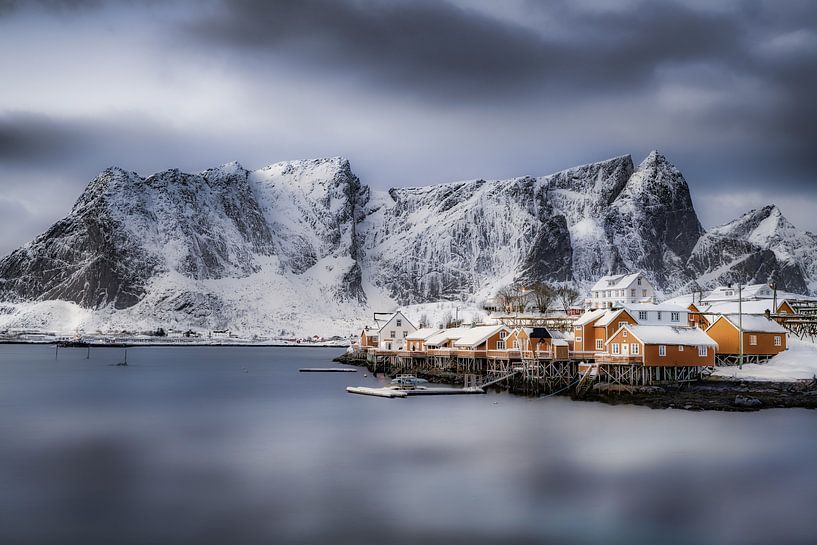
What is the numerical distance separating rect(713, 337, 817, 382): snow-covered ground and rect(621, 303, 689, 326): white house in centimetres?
677

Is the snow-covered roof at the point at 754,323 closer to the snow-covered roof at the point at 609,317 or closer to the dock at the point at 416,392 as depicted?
the snow-covered roof at the point at 609,317

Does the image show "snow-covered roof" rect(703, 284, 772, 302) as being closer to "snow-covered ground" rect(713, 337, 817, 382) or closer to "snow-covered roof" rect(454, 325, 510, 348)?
"snow-covered ground" rect(713, 337, 817, 382)

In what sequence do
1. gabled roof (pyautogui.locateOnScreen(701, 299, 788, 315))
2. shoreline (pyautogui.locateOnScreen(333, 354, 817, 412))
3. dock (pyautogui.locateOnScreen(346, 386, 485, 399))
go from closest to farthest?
shoreline (pyautogui.locateOnScreen(333, 354, 817, 412)) < dock (pyautogui.locateOnScreen(346, 386, 485, 399)) < gabled roof (pyautogui.locateOnScreen(701, 299, 788, 315))

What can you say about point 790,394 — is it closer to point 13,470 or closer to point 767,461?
point 767,461

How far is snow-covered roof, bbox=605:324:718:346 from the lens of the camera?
69625mm

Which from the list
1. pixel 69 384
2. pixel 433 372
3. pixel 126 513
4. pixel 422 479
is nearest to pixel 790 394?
pixel 422 479

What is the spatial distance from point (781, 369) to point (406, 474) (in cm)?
Result: 4424

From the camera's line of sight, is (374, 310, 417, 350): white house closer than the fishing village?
No

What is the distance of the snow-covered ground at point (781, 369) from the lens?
69.4 metres

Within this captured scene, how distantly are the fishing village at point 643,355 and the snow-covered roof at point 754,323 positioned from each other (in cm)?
9

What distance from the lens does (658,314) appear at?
79188 mm

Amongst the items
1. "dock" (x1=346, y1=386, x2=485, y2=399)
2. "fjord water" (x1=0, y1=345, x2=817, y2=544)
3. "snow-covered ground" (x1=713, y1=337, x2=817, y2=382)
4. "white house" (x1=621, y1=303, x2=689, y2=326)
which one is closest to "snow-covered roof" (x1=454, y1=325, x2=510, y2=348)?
"dock" (x1=346, y1=386, x2=485, y2=399)

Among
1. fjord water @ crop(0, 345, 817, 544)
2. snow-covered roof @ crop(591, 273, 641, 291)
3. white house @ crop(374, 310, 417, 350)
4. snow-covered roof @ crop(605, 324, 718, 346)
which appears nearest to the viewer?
fjord water @ crop(0, 345, 817, 544)

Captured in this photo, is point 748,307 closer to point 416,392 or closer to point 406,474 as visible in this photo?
point 416,392
